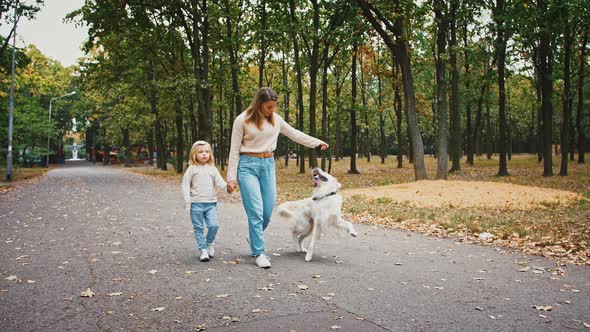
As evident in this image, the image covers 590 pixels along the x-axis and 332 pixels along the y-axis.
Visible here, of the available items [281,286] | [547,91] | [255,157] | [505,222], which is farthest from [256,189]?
[547,91]

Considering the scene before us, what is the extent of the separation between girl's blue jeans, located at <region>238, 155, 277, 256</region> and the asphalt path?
0.40 meters

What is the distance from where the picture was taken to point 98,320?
12.4 ft

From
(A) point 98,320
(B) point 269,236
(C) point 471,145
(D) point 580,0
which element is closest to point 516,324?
(A) point 98,320

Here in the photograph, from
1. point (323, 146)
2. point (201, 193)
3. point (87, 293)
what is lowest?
point (87, 293)

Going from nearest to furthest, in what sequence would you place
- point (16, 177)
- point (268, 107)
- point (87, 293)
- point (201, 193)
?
point (87, 293), point (268, 107), point (201, 193), point (16, 177)

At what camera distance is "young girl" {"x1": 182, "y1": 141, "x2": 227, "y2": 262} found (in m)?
6.04

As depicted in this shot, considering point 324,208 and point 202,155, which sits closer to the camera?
point 324,208

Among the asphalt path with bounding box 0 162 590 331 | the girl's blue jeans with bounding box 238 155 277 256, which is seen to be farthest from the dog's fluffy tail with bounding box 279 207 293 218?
the asphalt path with bounding box 0 162 590 331

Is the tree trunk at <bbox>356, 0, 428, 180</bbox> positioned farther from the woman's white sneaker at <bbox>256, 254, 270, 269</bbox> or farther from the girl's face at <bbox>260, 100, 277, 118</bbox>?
the woman's white sneaker at <bbox>256, 254, 270, 269</bbox>

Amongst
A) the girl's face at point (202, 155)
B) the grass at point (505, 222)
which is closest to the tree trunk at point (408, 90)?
the grass at point (505, 222)

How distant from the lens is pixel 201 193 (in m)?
6.06

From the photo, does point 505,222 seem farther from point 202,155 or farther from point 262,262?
point 202,155

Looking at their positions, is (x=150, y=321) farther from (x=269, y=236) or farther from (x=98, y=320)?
(x=269, y=236)

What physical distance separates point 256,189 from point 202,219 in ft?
3.05
